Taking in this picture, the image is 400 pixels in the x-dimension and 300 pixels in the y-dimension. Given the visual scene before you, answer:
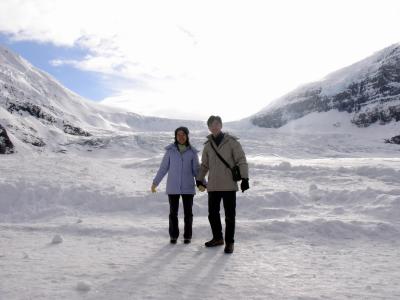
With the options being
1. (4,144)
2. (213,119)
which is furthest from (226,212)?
(4,144)

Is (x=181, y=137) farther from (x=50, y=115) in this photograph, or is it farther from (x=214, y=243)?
(x=50, y=115)

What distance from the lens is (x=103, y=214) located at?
10586 mm

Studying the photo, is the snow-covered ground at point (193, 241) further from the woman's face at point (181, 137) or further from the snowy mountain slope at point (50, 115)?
the snowy mountain slope at point (50, 115)

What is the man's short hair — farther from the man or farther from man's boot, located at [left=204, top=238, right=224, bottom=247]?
man's boot, located at [left=204, top=238, right=224, bottom=247]

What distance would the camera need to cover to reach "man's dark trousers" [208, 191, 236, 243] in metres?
6.96

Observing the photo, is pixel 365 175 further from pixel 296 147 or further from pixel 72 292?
pixel 296 147

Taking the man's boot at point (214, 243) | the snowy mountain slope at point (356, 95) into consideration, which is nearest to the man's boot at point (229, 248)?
the man's boot at point (214, 243)

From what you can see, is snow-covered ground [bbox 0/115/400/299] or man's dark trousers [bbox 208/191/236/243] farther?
man's dark trousers [bbox 208/191/236/243]

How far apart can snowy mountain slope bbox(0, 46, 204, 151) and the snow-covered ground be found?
2097 inches

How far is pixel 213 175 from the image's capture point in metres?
7.17

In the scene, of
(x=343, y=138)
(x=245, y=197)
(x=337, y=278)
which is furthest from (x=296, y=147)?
(x=337, y=278)

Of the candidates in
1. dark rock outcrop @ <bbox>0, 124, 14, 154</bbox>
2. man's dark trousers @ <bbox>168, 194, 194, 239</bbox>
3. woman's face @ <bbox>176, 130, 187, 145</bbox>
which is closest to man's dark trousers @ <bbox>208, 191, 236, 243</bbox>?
man's dark trousers @ <bbox>168, 194, 194, 239</bbox>

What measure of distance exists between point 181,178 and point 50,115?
8836 centimetres

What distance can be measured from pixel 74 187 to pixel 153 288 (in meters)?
7.69
